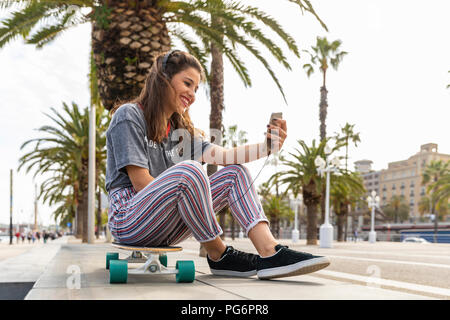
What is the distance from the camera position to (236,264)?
9.04 ft

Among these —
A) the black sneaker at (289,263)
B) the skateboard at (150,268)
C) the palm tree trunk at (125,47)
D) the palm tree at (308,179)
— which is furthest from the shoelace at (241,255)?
the palm tree at (308,179)

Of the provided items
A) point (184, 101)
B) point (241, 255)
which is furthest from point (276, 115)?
point (241, 255)

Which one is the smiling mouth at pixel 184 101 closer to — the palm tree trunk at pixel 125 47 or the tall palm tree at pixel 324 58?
the palm tree trunk at pixel 125 47

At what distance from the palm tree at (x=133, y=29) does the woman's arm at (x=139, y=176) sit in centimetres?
413

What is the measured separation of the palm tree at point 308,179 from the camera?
22.3 metres

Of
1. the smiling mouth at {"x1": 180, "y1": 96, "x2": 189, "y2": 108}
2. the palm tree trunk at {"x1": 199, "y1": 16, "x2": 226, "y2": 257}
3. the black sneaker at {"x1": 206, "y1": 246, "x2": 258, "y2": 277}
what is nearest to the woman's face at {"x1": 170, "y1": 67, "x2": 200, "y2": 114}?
the smiling mouth at {"x1": 180, "y1": 96, "x2": 189, "y2": 108}

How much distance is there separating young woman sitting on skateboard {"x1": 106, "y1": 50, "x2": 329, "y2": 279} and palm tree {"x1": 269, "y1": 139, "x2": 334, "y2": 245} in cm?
1974

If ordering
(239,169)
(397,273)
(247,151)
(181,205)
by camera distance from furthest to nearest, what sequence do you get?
1. (397,273)
2. (247,151)
3. (239,169)
4. (181,205)

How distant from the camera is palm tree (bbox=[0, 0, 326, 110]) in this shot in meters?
6.32

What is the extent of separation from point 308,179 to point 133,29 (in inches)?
670

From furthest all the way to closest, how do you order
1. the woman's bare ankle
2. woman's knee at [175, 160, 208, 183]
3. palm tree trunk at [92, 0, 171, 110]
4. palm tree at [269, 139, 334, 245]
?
palm tree at [269, 139, 334, 245] → palm tree trunk at [92, 0, 171, 110] → the woman's bare ankle → woman's knee at [175, 160, 208, 183]

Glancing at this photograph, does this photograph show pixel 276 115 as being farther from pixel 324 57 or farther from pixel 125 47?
pixel 324 57

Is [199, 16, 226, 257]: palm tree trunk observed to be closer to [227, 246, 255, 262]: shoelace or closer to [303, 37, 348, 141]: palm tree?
[227, 246, 255, 262]: shoelace
